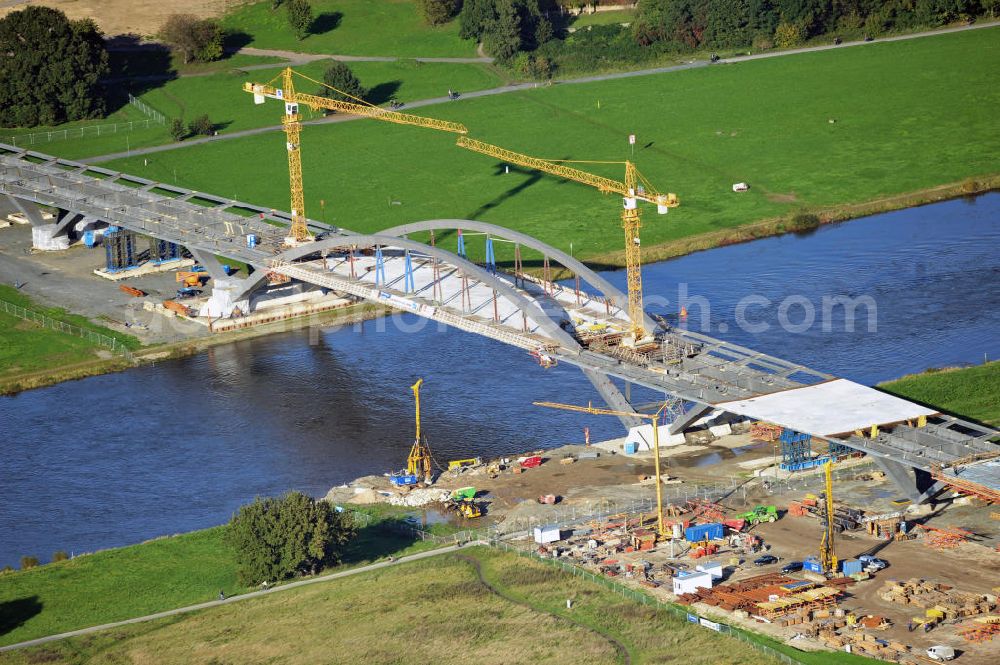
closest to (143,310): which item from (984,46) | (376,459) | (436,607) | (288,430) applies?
(288,430)

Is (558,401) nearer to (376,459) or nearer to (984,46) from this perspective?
(376,459)

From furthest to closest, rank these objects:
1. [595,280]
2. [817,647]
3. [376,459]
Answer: [595,280] < [376,459] < [817,647]

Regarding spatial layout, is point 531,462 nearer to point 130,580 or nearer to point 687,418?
point 687,418

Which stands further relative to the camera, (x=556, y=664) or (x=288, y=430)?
(x=288, y=430)

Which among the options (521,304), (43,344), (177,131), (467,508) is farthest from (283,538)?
(177,131)

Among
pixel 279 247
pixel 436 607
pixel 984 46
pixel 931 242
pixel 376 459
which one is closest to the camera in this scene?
pixel 436 607

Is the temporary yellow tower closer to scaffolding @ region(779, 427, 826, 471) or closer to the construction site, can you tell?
the construction site

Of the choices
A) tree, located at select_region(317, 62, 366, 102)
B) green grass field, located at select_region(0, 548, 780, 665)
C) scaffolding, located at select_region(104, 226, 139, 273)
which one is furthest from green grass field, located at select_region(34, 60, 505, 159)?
green grass field, located at select_region(0, 548, 780, 665)
